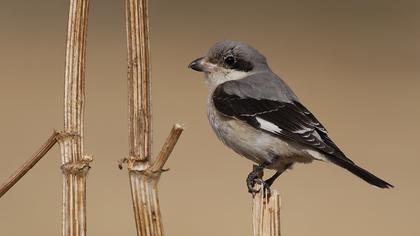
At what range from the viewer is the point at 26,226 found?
177 inches

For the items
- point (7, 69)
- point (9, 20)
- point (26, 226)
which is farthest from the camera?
point (9, 20)

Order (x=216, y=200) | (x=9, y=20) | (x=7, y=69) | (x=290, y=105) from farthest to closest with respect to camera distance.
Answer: (x=9, y=20) → (x=7, y=69) → (x=216, y=200) → (x=290, y=105)

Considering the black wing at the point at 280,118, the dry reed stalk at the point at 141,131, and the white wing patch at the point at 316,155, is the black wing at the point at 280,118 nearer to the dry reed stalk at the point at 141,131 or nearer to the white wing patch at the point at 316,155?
the white wing patch at the point at 316,155

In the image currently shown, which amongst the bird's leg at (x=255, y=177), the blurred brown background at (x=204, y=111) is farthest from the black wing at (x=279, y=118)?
the blurred brown background at (x=204, y=111)

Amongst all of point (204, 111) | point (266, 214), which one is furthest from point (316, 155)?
point (204, 111)

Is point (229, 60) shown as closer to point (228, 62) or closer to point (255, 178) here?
point (228, 62)

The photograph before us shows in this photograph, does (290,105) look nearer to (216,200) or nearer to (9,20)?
(216,200)

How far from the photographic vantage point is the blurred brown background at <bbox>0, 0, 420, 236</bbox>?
4.68 m

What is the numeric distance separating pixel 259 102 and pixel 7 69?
10.9ft

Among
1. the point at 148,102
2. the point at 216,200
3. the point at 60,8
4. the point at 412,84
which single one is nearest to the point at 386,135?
the point at 412,84

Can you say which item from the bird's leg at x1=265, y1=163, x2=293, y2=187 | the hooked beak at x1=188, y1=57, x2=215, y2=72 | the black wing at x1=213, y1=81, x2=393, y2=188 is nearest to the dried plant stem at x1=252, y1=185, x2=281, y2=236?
the black wing at x1=213, y1=81, x2=393, y2=188

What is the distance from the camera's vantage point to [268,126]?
2.85m

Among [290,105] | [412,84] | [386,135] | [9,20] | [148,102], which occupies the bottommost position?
[148,102]

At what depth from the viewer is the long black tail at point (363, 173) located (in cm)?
255
